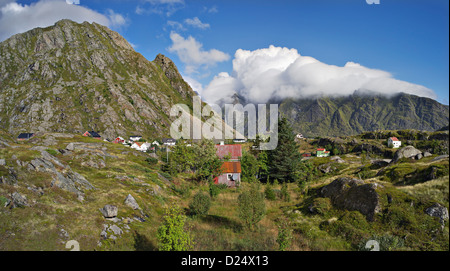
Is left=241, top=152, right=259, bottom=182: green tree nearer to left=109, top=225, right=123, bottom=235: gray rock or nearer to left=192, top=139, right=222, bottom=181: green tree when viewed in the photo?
left=192, top=139, right=222, bottom=181: green tree

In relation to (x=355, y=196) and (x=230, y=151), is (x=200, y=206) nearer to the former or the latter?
(x=355, y=196)

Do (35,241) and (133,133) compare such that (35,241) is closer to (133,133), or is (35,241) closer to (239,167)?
(239,167)

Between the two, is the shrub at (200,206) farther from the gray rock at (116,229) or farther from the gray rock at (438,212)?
the gray rock at (438,212)

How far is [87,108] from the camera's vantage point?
18050 cm

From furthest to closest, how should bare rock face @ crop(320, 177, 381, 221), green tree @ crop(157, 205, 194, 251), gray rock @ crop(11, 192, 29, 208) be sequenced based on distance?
1. bare rock face @ crop(320, 177, 381, 221)
2. gray rock @ crop(11, 192, 29, 208)
3. green tree @ crop(157, 205, 194, 251)

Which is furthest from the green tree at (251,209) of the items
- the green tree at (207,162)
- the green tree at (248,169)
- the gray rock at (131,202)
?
the green tree at (248,169)

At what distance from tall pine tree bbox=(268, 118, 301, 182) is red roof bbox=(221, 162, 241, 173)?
7.09m

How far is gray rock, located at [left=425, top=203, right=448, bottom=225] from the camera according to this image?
1159cm

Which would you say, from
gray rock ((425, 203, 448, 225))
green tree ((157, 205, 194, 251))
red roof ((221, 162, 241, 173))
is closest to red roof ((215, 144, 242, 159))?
red roof ((221, 162, 241, 173))

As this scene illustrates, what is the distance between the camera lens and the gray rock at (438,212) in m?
11.6

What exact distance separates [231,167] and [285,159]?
11.4 metres

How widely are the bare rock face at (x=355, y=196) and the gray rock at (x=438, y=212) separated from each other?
265 centimetres

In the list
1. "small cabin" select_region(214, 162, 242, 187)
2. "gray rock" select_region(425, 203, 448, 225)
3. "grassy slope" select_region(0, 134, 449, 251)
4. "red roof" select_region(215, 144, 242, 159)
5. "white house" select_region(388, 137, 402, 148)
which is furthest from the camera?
"white house" select_region(388, 137, 402, 148)
